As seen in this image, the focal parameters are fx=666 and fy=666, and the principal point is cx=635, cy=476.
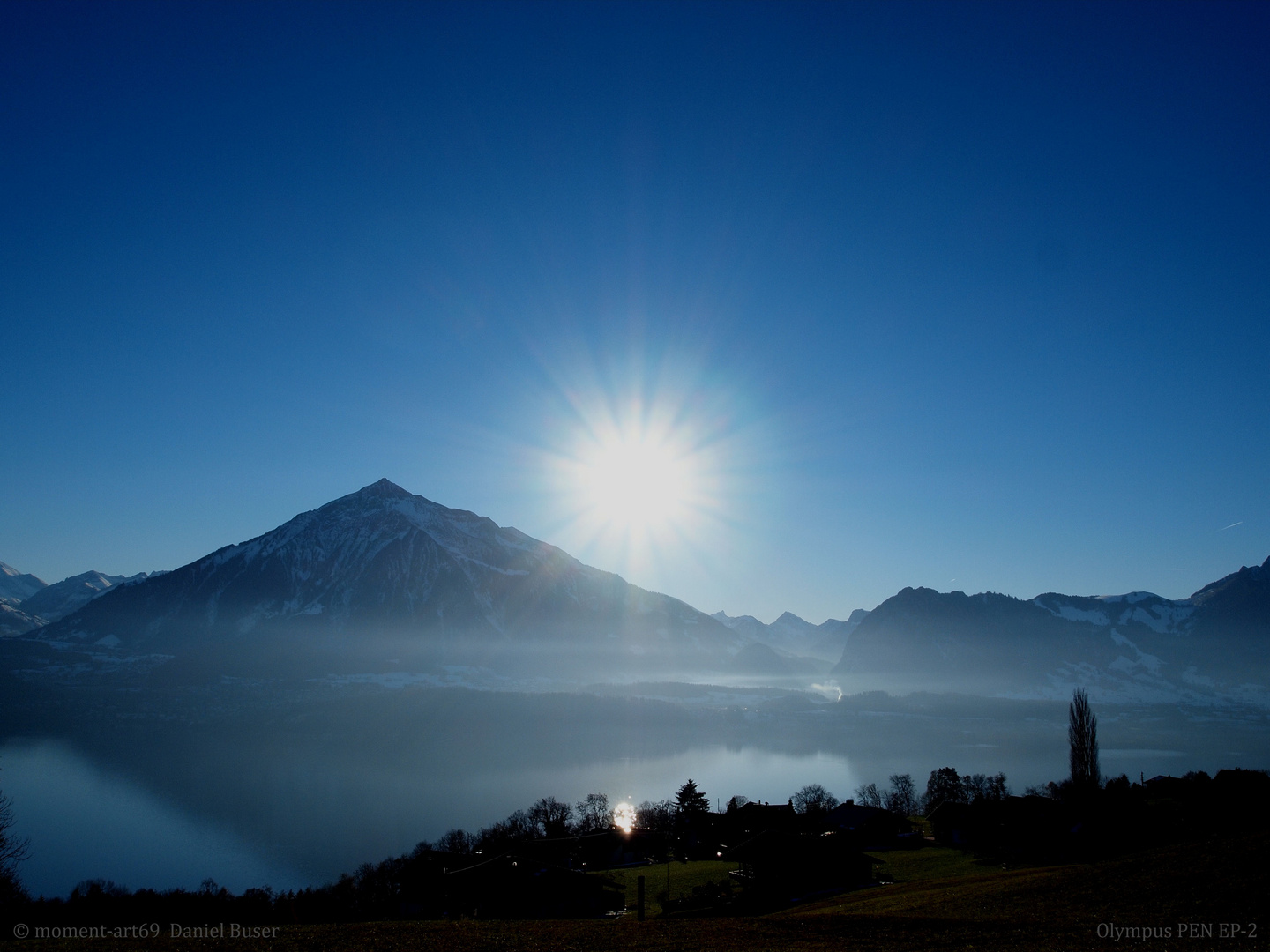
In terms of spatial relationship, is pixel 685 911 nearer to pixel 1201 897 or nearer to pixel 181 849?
pixel 1201 897

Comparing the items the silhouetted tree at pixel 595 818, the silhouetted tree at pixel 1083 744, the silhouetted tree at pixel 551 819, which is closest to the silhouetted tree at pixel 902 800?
the silhouetted tree at pixel 1083 744

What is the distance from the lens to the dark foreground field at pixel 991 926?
21.6m

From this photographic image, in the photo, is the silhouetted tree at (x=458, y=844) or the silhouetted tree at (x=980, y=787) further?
the silhouetted tree at (x=980, y=787)

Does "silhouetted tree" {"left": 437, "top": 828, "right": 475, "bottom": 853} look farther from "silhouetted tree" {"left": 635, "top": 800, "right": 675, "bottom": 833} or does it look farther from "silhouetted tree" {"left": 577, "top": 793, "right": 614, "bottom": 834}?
"silhouetted tree" {"left": 635, "top": 800, "right": 675, "bottom": 833}

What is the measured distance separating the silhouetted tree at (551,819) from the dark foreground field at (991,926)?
57954 mm

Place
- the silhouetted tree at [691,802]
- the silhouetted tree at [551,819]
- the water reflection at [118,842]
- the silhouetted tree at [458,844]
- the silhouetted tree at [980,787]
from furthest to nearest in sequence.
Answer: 1. the silhouetted tree at [980,787]
2. the water reflection at [118,842]
3. the silhouetted tree at [691,802]
4. the silhouetted tree at [551,819]
5. the silhouetted tree at [458,844]

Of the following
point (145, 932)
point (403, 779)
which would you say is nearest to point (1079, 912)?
point (145, 932)

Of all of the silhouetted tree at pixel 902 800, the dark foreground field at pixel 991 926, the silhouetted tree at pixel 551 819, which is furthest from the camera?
the silhouetted tree at pixel 902 800

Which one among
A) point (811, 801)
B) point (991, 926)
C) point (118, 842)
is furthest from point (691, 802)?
point (118, 842)

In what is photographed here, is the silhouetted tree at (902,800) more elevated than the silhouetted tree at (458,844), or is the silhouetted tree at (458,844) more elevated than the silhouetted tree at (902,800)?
the silhouetted tree at (458,844)

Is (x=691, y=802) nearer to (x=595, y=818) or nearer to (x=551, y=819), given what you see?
(x=595, y=818)

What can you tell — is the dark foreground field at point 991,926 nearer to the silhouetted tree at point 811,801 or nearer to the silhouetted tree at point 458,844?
the silhouetted tree at point 458,844

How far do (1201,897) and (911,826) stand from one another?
222 ft

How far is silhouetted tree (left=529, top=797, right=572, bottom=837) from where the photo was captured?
279 ft
